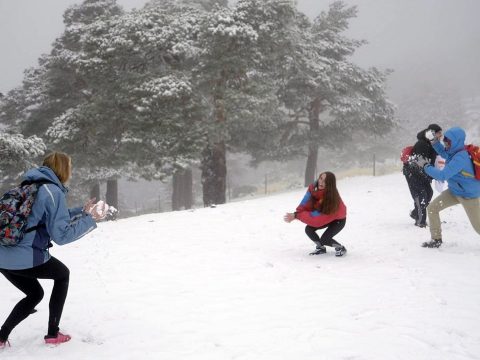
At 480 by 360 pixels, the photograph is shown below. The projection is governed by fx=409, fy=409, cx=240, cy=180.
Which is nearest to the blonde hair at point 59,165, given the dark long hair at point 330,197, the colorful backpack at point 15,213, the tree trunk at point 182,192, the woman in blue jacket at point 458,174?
the colorful backpack at point 15,213

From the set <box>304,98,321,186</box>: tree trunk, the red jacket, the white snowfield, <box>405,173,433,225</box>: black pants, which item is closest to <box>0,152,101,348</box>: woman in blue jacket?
the white snowfield

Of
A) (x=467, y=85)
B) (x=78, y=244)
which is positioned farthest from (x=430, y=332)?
(x=467, y=85)

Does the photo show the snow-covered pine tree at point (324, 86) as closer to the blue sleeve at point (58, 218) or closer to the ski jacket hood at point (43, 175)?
the ski jacket hood at point (43, 175)

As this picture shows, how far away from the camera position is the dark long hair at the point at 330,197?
7.57 metres

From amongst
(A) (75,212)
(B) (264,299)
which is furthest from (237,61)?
(A) (75,212)

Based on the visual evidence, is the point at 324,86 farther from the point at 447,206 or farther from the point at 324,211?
the point at 324,211

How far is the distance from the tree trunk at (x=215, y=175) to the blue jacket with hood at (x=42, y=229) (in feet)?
52.0

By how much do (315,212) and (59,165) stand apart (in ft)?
16.2

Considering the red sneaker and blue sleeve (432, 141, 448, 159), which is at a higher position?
blue sleeve (432, 141, 448, 159)

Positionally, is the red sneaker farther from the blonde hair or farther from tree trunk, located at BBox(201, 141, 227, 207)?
tree trunk, located at BBox(201, 141, 227, 207)

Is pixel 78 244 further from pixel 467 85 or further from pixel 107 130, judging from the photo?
pixel 467 85

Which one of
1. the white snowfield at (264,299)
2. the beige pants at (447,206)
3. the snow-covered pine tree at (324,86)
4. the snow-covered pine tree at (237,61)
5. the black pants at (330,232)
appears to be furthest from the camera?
the snow-covered pine tree at (324,86)

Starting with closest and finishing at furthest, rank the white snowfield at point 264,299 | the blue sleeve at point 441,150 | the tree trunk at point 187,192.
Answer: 1. the white snowfield at point 264,299
2. the blue sleeve at point 441,150
3. the tree trunk at point 187,192

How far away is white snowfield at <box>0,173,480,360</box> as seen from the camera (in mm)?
4172
